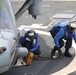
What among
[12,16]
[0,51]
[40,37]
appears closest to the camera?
[0,51]

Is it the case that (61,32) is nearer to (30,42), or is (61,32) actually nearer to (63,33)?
(63,33)

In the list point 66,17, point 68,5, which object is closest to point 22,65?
point 66,17

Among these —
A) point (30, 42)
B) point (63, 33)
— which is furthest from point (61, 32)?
point (30, 42)

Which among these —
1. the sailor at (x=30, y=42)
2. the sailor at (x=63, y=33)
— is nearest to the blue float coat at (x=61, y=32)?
the sailor at (x=63, y=33)

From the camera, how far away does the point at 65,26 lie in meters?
9.95

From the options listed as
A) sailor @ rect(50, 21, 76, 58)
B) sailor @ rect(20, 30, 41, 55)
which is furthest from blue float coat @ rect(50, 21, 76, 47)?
sailor @ rect(20, 30, 41, 55)

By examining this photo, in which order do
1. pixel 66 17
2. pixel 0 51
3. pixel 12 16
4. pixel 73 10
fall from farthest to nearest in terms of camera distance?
pixel 73 10 < pixel 66 17 < pixel 12 16 < pixel 0 51

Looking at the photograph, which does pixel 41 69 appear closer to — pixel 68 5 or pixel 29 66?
pixel 29 66

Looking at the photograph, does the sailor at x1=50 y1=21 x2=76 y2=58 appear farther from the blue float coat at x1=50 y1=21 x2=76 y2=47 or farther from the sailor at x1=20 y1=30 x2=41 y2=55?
the sailor at x1=20 y1=30 x2=41 y2=55

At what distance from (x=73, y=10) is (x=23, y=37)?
8.27 meters

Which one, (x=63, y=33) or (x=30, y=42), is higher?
(x=63, y=33)

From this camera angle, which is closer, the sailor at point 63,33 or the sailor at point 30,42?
the sailor at point 30,42

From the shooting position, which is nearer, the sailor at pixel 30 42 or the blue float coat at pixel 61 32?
the sailor at pixel 30 42

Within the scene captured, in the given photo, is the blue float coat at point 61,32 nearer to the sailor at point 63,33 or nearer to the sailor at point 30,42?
the sailor at point 63,33
